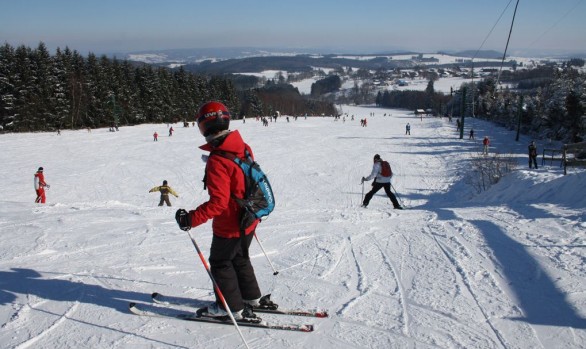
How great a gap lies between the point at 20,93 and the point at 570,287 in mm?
54552

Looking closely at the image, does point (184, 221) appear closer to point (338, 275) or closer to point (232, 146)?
point (232, 146)

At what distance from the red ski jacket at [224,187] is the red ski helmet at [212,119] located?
0.11 metres

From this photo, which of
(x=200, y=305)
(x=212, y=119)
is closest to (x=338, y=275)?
(x=200, y=305)

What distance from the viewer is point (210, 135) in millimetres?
3125

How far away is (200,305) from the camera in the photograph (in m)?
3.77

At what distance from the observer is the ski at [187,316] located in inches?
129

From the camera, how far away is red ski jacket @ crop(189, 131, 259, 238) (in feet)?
9.78

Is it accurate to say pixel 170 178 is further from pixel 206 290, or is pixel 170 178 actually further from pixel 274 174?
pixel 206 290

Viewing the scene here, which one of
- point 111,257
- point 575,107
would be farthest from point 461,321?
point 575,107

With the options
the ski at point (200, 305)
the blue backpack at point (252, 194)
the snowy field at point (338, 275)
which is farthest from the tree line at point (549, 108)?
the blue backpack at point (252, 194)

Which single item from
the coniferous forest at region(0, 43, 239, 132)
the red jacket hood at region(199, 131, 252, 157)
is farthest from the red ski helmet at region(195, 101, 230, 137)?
the coniferous forest at region(0, 43, 239, 132)

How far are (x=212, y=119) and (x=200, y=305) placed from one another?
1.83 metres

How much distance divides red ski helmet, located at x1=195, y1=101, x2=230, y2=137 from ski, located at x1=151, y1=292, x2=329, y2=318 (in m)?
1.67

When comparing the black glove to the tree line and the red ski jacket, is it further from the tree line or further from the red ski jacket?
the tree line
